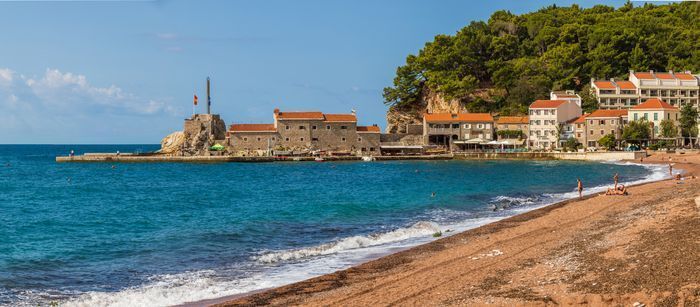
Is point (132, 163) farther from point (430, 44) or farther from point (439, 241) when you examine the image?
point (439, 241)

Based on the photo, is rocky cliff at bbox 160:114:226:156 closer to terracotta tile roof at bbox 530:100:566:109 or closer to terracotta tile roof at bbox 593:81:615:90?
terracotta tile roof at bbox 530:100:566:109

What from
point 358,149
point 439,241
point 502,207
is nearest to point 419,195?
point 502,207

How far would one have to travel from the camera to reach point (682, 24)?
106000 mm

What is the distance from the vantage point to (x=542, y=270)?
12.6 meters

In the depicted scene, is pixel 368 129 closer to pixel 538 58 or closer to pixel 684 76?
pixel 538 58

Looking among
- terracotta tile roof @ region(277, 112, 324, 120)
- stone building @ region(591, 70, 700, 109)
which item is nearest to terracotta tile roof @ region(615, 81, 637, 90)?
stone building @ region(591, 70, 700, 109)

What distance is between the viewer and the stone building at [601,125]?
80.3m

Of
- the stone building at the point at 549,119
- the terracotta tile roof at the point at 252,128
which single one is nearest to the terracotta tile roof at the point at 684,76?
the stone building at the point at 549,119

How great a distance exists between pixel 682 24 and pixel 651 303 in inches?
4462

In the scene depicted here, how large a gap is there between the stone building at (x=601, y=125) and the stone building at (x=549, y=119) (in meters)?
3.18

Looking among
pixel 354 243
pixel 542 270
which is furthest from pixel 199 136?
pixel 542 270

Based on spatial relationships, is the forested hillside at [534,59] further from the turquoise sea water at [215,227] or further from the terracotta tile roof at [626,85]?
the turquoise sea water at [215,227]

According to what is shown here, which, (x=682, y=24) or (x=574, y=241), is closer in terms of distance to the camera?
(x=574, y=241)

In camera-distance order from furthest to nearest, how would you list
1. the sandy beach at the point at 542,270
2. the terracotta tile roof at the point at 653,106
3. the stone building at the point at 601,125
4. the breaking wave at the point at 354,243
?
the stone building at the point at 601,125 → the terracotta tile roof at the point at 653,106 → the breaking wave at the point at 354,243 → the sandy beach at the point at 542,270
